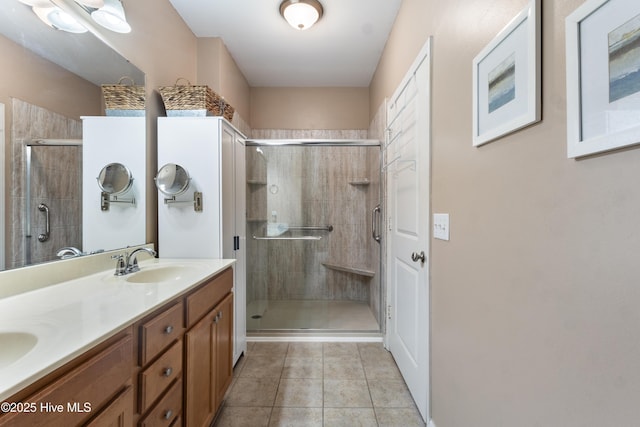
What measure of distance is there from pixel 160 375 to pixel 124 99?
1.48 m

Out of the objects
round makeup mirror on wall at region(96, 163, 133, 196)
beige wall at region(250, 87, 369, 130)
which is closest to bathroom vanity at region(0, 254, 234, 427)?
round makeup mirror on wall at region(96, 163, 133, 196)

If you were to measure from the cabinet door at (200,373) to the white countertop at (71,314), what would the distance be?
9.5 inches

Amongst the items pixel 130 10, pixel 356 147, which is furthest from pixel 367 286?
pixel 130 10

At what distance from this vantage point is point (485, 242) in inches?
38.0

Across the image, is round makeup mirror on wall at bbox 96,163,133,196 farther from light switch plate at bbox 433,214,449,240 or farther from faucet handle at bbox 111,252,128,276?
light switch plate at bbox 433,214,449,240

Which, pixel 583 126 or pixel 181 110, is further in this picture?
pixel 181 110

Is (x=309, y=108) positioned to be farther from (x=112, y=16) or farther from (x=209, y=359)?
(x=209, y=359)

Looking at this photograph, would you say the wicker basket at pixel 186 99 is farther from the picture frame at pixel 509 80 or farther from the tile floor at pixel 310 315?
the tile floor at pixel 310 315

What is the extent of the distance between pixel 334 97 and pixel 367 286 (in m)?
2.38

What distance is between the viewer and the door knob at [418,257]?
4.91 ft

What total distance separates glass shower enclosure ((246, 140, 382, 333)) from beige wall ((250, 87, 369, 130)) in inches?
26.8

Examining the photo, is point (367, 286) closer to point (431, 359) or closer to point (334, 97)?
point (431, 359)

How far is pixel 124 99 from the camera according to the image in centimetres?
155

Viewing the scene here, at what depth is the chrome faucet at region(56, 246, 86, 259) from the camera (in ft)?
4.01
